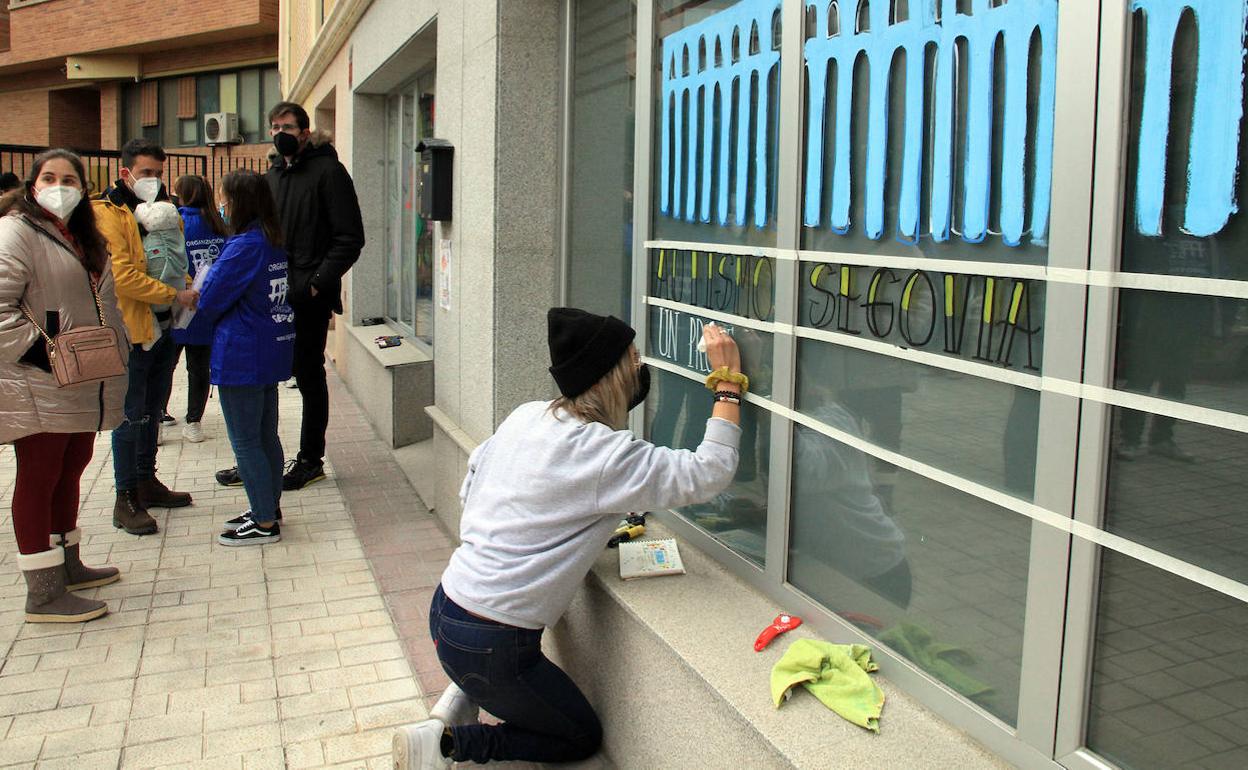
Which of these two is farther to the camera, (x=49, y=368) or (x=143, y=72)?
(x=143, y=72)

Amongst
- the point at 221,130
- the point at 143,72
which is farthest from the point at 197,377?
the point at 143,72

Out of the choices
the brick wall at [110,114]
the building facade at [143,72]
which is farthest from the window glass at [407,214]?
the brick wall at [110,114]

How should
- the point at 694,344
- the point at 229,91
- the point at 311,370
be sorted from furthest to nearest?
the point at 229,91 < the point at 311,370 < the point at 694,344

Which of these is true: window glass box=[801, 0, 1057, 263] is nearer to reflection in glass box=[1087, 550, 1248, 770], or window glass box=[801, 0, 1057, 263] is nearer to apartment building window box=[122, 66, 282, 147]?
reflection in glass box=[1087, 550, 1248, 770]

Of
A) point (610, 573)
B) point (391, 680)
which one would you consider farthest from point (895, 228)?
point (391, 680)

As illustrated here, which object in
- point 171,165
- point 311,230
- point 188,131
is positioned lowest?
point 311,230

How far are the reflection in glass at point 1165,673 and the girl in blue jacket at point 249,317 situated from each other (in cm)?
420

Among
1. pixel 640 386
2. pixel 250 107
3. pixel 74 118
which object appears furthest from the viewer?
pixel 74 118

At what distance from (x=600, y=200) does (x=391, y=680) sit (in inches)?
81.8

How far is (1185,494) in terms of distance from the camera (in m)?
1.81

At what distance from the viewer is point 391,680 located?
3.91m

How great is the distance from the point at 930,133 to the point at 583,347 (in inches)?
43.4

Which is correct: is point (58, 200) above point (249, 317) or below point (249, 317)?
above

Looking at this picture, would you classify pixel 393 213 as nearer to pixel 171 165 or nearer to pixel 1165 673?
pixel 1165 673
